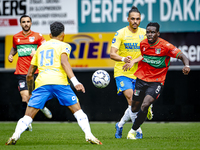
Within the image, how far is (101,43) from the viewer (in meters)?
13.7

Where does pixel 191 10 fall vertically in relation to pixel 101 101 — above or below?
above

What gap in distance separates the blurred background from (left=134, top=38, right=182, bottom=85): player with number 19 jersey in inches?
181

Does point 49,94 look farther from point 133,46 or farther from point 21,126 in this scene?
point 133,46

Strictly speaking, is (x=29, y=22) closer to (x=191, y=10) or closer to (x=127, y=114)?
(x=127, y=114)

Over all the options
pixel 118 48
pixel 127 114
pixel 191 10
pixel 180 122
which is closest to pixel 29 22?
pixel 118 48

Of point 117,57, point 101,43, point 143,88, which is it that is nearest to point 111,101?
point 101,43

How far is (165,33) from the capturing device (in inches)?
542

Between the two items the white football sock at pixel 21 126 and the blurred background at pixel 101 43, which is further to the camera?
the blurred background at pixel 101 43

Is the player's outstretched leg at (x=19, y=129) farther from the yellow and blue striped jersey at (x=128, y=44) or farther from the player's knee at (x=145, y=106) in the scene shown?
the yellow and blue striped jersey at (x=128, y=44)

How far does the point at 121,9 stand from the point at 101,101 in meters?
3.47

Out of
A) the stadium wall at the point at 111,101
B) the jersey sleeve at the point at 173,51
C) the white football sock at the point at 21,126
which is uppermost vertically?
the jersey sleeve at the point at 173,51

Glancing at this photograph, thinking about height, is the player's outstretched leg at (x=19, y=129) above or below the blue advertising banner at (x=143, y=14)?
below

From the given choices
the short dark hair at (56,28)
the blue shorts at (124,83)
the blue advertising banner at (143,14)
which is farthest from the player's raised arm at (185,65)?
the blue advertising banner at (143,14)

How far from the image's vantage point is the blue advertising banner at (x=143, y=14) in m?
13.8
